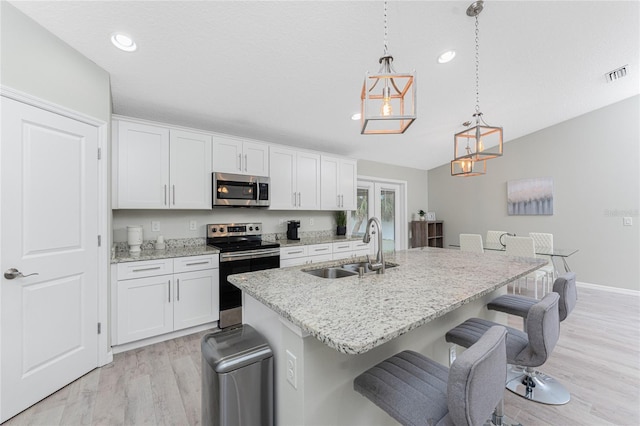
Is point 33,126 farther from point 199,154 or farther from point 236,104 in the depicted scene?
point 236,104

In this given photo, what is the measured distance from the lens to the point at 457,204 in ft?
20.0

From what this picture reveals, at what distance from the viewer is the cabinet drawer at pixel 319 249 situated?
3.74 meters

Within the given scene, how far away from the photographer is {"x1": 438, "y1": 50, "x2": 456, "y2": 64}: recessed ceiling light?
2.55m

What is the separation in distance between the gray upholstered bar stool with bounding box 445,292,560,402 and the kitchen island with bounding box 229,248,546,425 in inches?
7.1

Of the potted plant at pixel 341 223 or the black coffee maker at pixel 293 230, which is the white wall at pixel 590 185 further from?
the black coffee maker at pixel 293 230

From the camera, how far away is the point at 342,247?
13.7ft

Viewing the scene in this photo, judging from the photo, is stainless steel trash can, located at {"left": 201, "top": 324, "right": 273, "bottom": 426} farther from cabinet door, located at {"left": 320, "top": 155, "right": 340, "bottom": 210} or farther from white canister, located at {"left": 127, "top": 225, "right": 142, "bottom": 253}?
cabinet door, located at {"left": 320, "top": 155, "right": 340, "bottom": 210}

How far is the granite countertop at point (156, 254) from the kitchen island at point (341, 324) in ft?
4.61

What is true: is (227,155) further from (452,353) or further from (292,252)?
(452,353)

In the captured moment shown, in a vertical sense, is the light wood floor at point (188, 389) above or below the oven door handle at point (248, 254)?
below

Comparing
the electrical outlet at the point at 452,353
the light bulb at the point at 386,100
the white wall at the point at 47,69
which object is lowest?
the electrical outlet at the point at 452,353

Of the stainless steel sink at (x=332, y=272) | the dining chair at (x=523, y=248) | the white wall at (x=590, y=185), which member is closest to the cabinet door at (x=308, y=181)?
the stainless steel sink at (x=332, y=272)

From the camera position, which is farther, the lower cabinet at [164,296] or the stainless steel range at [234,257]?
the stainless steel range at [234,257]

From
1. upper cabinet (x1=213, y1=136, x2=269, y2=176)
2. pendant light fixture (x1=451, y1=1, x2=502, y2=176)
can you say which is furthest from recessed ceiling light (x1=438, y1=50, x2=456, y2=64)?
upper cabinet (x1=213, y1=136, x2=269, y2=176)
